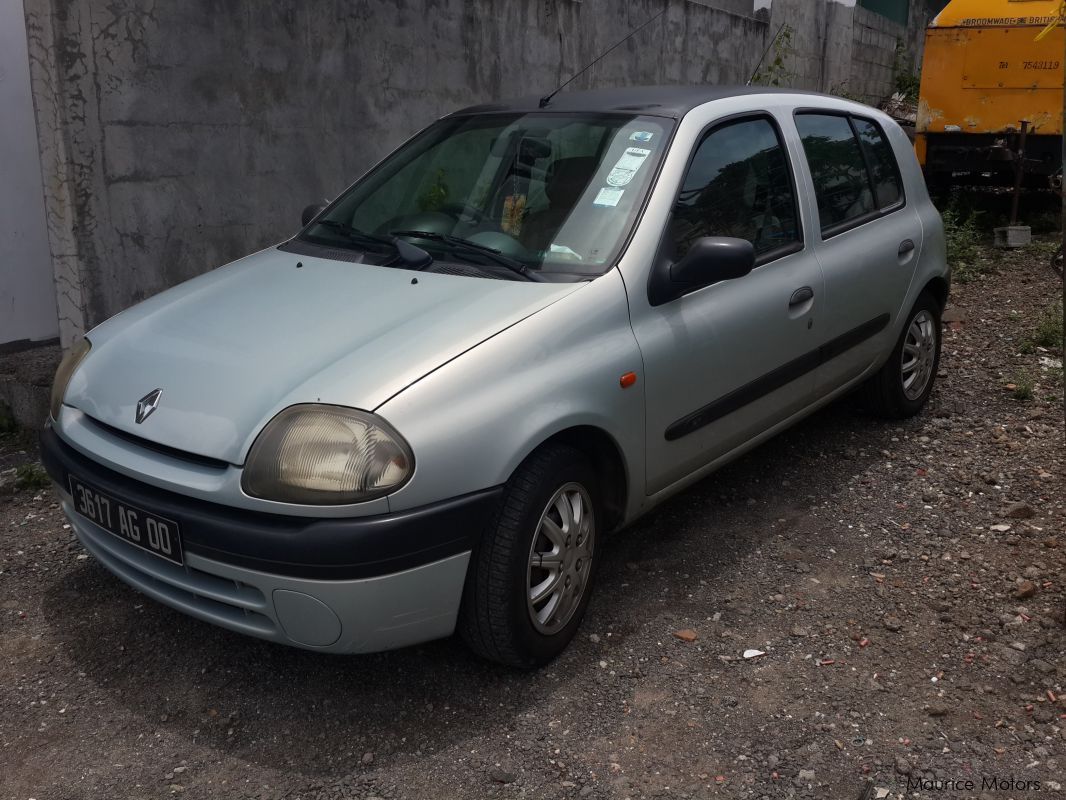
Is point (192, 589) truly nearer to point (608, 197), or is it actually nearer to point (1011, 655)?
point (608, 197)

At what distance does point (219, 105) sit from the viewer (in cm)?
531

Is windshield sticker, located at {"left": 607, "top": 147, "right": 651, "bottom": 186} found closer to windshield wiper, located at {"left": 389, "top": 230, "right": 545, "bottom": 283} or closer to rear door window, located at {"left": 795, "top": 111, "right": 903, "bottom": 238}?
windshield wiper, located at {"left": 389, "top": 230, "right": 545, "bottom": 283}

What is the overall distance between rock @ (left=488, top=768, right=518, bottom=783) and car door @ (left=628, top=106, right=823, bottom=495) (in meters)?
1.06

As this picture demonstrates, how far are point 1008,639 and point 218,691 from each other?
95.3 inches

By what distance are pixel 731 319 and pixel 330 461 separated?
1.57 metres

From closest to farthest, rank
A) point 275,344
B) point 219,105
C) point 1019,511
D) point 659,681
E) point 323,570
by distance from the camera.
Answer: point 323,570 → point 275,344 → point 659,681 → point 1019,511 → point 219,105

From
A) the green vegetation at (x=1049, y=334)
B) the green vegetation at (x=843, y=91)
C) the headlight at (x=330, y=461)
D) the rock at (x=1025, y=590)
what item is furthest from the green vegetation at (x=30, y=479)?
the green vegetation at (x=843, y=91)

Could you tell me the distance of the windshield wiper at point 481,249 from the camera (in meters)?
3.09

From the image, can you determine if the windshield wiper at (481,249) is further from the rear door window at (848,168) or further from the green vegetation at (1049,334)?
the green vegetation at (1049,334)

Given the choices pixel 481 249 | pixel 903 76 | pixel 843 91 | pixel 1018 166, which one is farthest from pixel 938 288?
pixel 903 76

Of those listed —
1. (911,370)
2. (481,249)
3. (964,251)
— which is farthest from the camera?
(964,251)

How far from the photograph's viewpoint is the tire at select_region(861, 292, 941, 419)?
4.70m

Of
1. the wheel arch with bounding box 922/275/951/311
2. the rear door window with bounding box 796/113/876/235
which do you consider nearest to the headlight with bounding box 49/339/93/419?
the rear door window with bounding box 796/113/876/235

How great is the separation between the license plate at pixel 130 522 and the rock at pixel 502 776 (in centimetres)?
98
